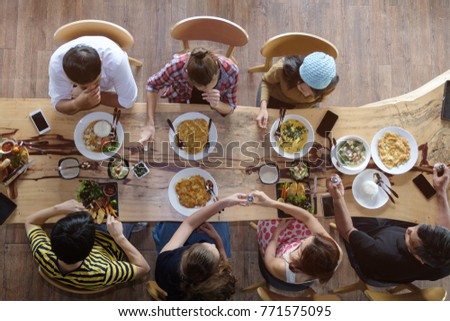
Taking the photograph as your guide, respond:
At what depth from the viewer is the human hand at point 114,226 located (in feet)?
6.98

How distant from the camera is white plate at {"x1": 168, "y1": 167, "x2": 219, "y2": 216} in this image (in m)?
2.17

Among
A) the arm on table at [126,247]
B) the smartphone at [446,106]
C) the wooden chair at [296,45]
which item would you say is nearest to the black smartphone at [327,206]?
the smartphone at [446,106]

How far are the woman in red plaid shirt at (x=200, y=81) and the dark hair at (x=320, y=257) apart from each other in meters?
0.93

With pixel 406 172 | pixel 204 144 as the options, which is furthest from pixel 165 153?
pixel 406 172

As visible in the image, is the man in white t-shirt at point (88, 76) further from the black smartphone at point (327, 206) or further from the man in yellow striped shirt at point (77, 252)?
the black smartphone at point (327, 206)

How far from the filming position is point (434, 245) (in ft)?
6.81

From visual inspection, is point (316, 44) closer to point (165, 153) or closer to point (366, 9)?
point (165, 153)

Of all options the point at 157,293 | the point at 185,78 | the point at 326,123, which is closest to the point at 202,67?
the point at 185,78

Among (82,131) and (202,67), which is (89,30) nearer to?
(82,131)

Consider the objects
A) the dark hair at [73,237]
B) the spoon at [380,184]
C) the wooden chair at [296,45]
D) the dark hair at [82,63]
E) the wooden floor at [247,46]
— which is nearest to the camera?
the dark hair at [73,237]

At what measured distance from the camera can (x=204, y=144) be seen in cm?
224

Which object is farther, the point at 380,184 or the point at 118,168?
the point at 380,184

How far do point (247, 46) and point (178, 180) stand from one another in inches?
73.4

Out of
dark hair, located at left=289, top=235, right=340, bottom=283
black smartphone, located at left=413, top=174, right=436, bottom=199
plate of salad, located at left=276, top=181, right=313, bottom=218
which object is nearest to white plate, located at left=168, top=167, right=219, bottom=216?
plate of salad, located at left=276, top=181, right=313, bottom=218
